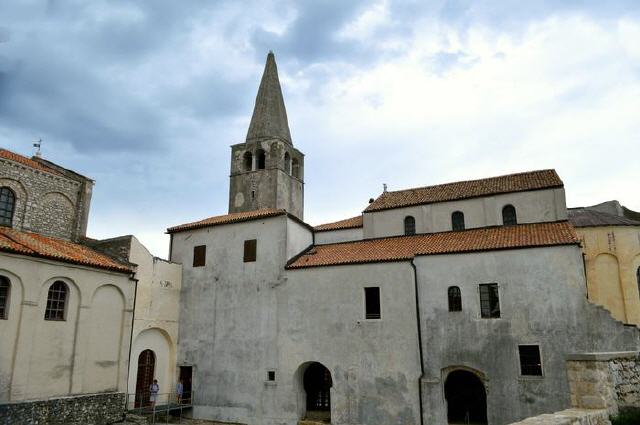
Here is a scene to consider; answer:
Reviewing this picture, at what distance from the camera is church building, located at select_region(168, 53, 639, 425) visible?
18219mm

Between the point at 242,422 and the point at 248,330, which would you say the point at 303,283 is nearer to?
the point at 248,330

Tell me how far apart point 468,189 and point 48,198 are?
21523mm

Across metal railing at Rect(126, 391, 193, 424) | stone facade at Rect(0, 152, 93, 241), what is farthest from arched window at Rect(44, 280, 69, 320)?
metal railing at Rect(126, 391, 193, 424)

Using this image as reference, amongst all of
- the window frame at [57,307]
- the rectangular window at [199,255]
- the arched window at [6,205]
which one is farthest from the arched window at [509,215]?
the arched window at [6,205]

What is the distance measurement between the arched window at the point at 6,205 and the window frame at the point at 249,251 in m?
10.8

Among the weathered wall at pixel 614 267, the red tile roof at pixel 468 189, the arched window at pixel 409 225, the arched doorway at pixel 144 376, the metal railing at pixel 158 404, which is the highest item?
the red tile roof at pixel 468 189

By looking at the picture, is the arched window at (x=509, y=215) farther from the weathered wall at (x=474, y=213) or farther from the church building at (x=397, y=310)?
the weathered wall at (x=474, y=213)

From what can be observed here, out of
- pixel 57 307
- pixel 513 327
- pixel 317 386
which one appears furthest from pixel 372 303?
pixel 57 307

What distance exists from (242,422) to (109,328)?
760cm

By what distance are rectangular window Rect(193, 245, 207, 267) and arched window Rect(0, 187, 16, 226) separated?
8.79 m

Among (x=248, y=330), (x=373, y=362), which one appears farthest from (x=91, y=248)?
(x=373, y=362)

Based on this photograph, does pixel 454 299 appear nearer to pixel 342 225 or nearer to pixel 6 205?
pixel 342 225

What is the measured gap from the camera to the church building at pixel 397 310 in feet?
59.8

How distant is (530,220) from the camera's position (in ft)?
75.7
